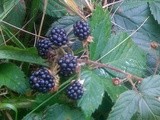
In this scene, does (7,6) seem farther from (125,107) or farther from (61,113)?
(125,107)

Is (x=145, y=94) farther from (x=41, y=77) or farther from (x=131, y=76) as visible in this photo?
(x=41, y=77)

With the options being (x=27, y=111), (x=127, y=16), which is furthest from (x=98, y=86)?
(x=127, y=16)

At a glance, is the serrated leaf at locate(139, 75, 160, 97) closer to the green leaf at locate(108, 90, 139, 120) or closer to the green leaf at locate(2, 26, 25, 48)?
the green leaf at locate(108, 90, 139, 120)

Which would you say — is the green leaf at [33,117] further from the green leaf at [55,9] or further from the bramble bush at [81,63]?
the green leaf at [55,9]

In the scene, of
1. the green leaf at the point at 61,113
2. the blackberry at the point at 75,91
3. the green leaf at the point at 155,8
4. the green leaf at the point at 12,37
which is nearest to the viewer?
the blackberry at the point at 75,91

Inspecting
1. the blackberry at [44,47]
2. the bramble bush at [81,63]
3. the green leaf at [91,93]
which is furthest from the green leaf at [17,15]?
the green leaf at [91,93]

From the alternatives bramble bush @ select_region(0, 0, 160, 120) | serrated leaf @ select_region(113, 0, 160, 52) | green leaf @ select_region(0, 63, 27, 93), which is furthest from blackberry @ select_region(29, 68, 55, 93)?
serrated leaf @ select_region(113, 0, 160, 52)

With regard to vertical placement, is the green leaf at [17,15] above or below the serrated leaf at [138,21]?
above
